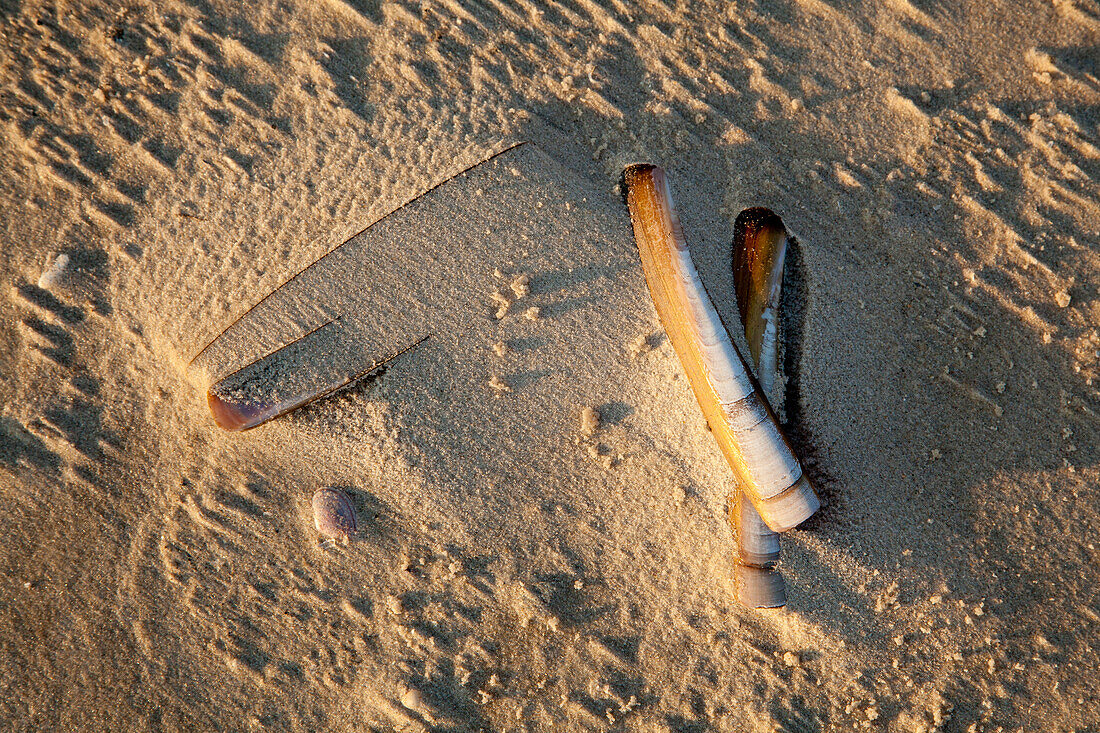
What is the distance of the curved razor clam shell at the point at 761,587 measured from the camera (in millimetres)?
2434

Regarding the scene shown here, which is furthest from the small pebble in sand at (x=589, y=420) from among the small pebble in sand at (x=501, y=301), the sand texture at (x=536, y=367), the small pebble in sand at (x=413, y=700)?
the small pebble in sand at (x=413, y=700)

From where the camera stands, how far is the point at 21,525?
8.43 ft

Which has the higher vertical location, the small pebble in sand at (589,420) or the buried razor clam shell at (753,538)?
the small pebble in sand at (589,420)

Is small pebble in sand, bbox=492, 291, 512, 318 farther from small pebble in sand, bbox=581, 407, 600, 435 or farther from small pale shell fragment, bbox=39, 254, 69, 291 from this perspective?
A: small pale shell fragment, bbox=39, 254, 69, 291

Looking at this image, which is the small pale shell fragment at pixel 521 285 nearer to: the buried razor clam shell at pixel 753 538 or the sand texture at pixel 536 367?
the sand texture at pixel 536 367

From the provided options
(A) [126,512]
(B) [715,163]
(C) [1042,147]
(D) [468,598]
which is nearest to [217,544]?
(A) [126,512]

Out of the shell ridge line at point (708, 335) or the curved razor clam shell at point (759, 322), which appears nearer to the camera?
the shell ridge line at point (708, 335)

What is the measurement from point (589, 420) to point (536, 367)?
0.31 meters

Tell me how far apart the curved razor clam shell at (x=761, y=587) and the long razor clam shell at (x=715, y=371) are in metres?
0.21

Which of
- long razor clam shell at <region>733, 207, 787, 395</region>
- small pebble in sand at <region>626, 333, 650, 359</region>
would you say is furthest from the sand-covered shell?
long razor clam shell at <region>733, 207, 787, 395</region>

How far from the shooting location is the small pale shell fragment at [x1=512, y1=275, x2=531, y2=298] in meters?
2.39

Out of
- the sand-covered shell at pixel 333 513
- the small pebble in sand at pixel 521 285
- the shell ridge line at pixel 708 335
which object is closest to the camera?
the shell ridge line at pixel 708 335

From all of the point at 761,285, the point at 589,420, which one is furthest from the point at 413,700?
the point at 761,285

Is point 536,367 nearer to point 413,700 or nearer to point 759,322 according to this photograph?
point 759,322
